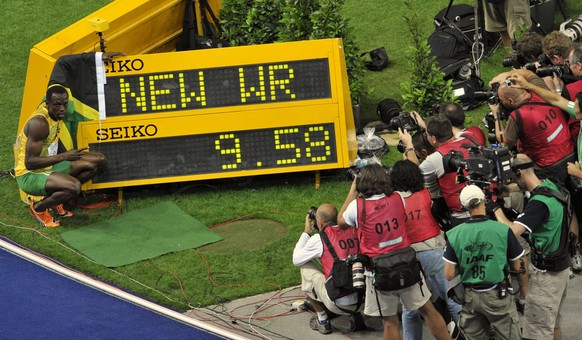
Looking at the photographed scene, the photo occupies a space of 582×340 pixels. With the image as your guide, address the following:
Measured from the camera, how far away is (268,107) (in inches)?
544

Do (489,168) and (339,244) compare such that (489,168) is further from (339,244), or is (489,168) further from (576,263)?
(576,263)

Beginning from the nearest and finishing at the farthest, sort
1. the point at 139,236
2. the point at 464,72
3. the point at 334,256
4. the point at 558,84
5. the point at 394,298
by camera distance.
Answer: the point at 394,298 < the point at 334,256 < the point at 558,84 < the point at 139,236 < the point at 464,72

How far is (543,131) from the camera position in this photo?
1141 centimetres

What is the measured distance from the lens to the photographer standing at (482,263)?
9195 mm

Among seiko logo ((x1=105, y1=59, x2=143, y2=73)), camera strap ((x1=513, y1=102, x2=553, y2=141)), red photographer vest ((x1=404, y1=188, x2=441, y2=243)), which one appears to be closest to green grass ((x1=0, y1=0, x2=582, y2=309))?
seiko logo ((x1=105, y1=59, x2=143, y2=73))

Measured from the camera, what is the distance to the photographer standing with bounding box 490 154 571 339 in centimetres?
948

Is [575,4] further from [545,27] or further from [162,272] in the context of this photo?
[162,272]

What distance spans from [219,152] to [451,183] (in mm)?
3992

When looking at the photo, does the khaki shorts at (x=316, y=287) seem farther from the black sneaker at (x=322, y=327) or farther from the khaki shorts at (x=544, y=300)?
the khaki shorts at (x=544, y=300)

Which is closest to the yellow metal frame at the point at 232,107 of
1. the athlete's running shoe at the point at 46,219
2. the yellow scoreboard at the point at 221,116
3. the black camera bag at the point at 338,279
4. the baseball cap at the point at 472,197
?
the yellow scoreboard at the point at 221,116

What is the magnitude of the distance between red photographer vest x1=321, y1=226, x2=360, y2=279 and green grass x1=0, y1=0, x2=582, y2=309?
1.35m

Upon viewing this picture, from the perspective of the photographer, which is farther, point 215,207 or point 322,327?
point 215,207

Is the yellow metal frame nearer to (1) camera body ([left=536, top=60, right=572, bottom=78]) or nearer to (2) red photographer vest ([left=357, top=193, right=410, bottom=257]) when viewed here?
(1) camera body ([left=536, top=60, right=572, bottom=78])

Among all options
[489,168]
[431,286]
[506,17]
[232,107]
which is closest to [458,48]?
[506,17]
